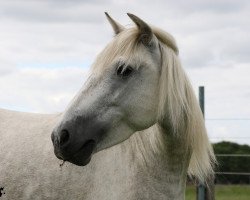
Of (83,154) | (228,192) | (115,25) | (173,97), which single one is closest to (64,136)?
(83,154)

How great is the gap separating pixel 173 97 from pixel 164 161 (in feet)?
1.55

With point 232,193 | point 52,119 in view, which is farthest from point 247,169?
point 52,119

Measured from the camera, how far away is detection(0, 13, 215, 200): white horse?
→ 12.6 ft

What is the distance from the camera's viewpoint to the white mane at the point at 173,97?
398 centimetres

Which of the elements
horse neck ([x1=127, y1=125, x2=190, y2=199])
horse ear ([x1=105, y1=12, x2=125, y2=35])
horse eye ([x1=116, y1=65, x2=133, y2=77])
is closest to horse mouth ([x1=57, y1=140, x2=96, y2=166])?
horse eye ([x1=116, y1=65, x2=133, y2=77])

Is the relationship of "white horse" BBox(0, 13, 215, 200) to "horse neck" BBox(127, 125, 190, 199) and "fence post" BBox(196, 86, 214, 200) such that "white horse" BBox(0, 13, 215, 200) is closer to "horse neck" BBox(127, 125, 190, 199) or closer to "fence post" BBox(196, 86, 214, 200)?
"horse neck" BBox(127, 125, 190, 199)

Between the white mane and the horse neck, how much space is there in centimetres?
2

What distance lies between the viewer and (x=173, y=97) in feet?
13.4

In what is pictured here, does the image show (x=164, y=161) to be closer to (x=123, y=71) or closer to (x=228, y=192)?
(x=123, y=71)

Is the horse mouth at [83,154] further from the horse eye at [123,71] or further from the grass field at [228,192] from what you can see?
the grass field at [228,192]

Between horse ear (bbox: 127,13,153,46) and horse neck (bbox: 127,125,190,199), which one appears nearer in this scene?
horse ear (bbox: 127,13,153,46)

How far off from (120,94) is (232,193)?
29.2ft

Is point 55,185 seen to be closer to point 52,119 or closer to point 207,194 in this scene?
point 52,119

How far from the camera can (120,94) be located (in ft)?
12.8
